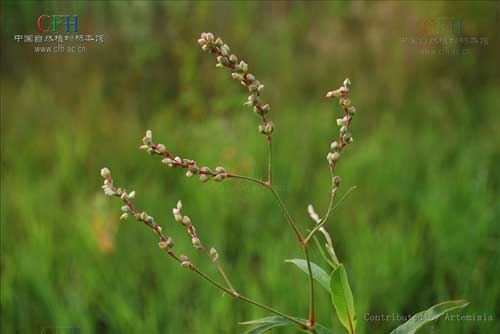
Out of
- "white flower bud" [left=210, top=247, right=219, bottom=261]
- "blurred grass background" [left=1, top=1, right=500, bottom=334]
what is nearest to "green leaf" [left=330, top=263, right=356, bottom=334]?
"white flower bud" [left=210, top=247, right=219, bottom=261]

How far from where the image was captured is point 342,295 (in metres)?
0.95

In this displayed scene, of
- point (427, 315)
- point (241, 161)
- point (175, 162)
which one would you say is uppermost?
point (241, 161)

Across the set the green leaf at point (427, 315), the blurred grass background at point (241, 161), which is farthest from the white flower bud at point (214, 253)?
the blurred grass background at point (241, 161)

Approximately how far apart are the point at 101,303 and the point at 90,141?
120 centimetres

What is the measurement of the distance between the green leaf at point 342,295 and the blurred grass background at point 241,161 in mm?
702

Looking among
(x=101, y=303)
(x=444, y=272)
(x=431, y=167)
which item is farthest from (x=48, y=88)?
(x=444, y=272)

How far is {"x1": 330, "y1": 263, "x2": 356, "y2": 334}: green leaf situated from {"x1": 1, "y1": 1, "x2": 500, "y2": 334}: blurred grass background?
702 mm

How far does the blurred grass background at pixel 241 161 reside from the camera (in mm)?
1882

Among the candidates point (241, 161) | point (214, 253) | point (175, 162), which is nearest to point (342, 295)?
point (214, 253)

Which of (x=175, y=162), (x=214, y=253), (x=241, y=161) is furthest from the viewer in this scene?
(x=241, y=161)

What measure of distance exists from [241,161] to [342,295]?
174cm

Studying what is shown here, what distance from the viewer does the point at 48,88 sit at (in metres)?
3.40

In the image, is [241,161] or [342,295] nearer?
[342,295]

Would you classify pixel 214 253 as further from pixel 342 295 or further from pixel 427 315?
pixel 427 315
